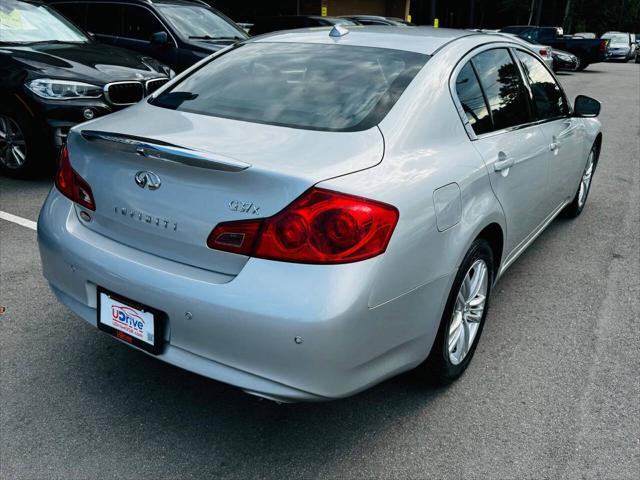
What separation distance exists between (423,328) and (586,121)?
3135 millimetres

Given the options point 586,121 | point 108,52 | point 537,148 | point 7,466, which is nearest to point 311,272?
point 7,466

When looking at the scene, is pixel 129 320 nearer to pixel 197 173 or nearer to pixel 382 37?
pixel 197 173

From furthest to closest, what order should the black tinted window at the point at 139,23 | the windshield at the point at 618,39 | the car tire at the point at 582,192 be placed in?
1. the windshield at the point at 618,39
2. the black tinted window at the point at 139,23
3. the car tire at the point at 582,192

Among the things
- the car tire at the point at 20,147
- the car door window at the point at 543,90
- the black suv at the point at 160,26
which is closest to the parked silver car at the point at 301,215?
the car door window at the point at 543,90

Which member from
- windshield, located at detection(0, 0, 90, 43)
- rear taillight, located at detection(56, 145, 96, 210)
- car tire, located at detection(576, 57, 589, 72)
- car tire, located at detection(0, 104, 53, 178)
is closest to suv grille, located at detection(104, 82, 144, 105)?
car tire, located at detection(0, 104, 53, 178)

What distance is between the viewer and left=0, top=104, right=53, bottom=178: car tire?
5.62 metres

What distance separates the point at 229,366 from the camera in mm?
2176

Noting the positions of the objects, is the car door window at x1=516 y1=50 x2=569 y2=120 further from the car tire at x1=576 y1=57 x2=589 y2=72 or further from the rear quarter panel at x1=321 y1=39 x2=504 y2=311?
the car tire at x1=576 y1=57 x2=589 y2=72

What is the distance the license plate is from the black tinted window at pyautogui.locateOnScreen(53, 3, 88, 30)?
7716 millimetres

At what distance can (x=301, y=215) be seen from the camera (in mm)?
2088

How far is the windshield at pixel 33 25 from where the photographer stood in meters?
6.36

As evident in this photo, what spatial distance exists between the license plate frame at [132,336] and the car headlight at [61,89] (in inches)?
148

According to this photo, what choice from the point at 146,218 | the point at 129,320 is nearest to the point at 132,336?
the point at 129,320

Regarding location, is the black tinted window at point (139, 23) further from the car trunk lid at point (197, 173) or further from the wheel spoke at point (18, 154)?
the car trunk lid at point (197, 173)
